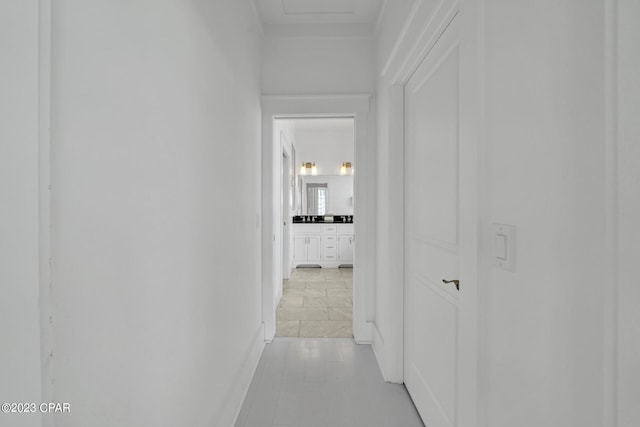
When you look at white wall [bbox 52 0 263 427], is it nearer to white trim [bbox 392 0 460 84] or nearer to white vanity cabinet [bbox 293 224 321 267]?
white trim [bbox 392 0 460 84]

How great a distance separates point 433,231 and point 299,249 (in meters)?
4.56

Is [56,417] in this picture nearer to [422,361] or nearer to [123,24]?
[123,24]

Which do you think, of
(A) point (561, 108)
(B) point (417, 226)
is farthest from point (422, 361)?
(A) point (561, 108)

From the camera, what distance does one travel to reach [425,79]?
1.70m

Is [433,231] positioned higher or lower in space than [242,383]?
higher

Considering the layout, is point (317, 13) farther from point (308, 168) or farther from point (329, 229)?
point (308, 168)

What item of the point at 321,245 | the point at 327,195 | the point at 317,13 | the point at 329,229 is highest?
the point at 317,13

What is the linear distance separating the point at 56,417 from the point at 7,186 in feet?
1.41

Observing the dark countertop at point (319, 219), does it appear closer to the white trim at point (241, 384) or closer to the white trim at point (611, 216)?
the white trim at point (241, 384)

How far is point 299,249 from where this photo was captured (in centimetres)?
602

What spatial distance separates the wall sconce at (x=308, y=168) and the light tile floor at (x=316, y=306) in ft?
7.34

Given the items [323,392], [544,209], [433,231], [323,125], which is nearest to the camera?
[544,209]

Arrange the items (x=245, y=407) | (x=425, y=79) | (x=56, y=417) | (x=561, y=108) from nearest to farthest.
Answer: (x=56, y=417)
(x=561, y=108)
(x=425, y=79)
(x=245, y=407)

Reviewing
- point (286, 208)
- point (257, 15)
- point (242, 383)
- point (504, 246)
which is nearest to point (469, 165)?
point (504, 246)
